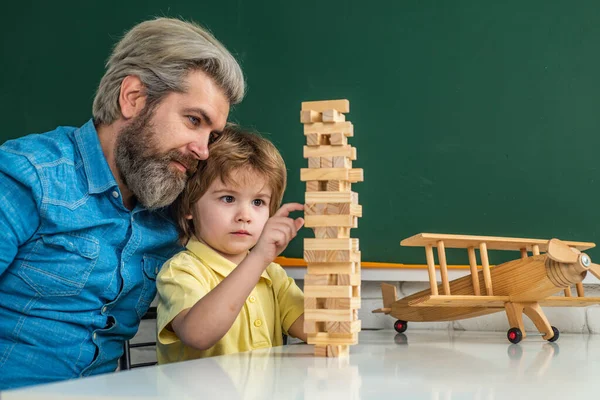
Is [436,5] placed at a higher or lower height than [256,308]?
higher

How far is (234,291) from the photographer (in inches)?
46.7

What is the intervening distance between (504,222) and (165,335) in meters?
1.04

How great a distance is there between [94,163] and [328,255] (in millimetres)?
737

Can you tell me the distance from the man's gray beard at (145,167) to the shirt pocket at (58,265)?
18cm

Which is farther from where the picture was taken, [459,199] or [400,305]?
[459,199]

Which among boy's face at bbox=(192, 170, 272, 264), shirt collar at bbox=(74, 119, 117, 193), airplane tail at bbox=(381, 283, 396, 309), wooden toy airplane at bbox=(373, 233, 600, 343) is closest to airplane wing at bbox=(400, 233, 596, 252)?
wooden toy airplane at bbox=(373, 233, 600, 343)

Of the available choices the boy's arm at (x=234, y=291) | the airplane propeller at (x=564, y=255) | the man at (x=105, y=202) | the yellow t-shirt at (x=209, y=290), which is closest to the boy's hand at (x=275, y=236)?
the boy's arm at (x=234, y=291)

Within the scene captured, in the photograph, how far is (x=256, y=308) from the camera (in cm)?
152

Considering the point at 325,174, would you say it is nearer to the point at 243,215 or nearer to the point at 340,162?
the point at 340,162

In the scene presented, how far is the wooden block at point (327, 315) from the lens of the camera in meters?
1.03

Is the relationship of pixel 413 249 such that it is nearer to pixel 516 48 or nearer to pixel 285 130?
pixel 285 130

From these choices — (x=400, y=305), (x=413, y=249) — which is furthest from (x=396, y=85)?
(x=400, y=305)

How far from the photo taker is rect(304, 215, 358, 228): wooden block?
103cm

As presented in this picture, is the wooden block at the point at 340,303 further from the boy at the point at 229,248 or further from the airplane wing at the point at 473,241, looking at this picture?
the airplane wing at the point at 473,241
